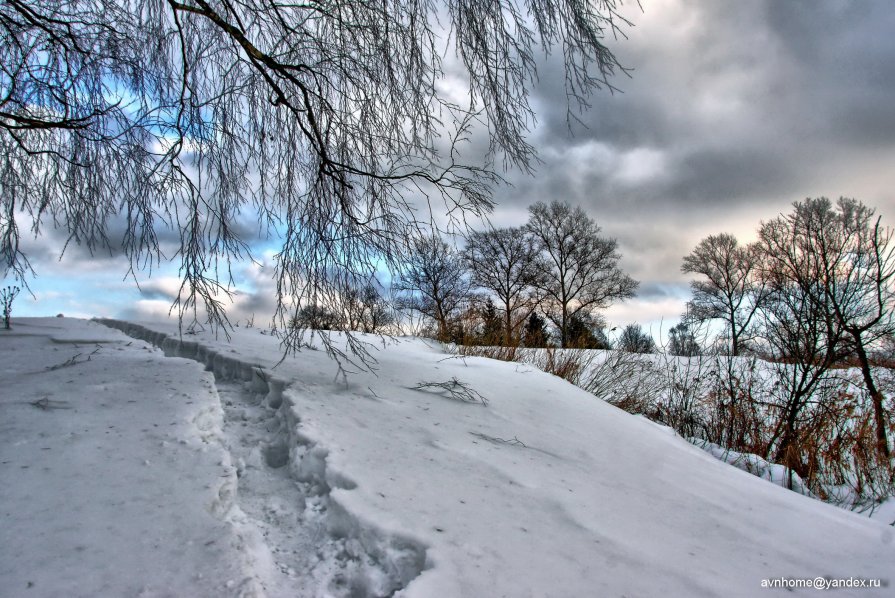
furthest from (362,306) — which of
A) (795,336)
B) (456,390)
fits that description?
(795,336)

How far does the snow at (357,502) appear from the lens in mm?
1295

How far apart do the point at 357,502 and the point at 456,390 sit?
5.69ft

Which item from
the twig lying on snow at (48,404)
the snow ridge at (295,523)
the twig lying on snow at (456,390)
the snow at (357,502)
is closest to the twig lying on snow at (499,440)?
the snow at (357,502)

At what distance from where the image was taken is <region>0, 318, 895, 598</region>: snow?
129 cm

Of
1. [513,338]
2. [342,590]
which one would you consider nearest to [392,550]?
[342,590]

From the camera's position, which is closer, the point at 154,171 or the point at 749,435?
the point at 154,171

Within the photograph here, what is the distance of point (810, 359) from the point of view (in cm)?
516

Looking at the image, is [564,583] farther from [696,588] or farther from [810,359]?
[810,359]

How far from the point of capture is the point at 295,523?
5.41ft

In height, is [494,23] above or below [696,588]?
above

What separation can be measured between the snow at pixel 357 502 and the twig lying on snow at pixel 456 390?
0.30ft

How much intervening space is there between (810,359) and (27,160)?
7.65 metres

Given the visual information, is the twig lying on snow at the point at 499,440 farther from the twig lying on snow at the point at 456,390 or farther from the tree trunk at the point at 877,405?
the tree trunk at the point at 877,405

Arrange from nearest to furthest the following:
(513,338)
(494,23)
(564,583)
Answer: (564,583) < (494,23) < (513,338)
